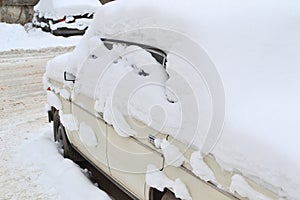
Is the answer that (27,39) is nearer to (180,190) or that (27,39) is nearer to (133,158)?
(133,158)

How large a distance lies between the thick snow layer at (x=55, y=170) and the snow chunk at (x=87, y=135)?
0.47 m

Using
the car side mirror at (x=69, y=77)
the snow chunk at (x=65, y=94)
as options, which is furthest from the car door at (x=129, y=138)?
the snow chunk at (x=65, y=94)

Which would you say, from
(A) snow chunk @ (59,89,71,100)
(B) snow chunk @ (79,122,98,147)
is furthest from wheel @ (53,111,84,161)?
(B) snow chunk @ (79,122,98,147)

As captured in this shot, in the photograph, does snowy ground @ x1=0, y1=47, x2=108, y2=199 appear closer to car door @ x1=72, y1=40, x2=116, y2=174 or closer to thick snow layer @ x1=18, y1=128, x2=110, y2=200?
thick snow layer @ x1=18, y1=128, x2=110, y2=200

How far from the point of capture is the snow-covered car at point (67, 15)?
53.1 feet

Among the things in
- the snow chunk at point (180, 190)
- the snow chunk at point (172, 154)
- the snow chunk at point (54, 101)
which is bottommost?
the snow chunk at point (180, 190)

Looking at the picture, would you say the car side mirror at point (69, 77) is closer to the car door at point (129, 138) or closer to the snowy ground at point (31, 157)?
the car door at point (129, 138)

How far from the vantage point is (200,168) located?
8.20 ft

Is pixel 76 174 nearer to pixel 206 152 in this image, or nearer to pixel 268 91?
pixel 206 152

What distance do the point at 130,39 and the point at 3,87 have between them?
6.87 metres

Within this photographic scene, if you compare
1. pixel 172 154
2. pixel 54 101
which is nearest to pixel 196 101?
pixel 172 154

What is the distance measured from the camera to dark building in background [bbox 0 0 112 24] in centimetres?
1923

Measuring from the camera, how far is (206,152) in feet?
8.06

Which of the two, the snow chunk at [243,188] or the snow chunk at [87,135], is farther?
the snow chunk at [87,135]
